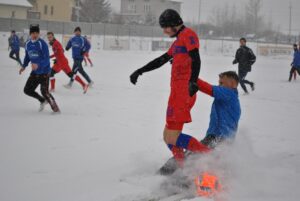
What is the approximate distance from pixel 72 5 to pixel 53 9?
3401 millimetres

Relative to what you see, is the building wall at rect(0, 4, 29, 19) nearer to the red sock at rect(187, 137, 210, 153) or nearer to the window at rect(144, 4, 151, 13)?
the window at rect(144, 4, 151, 13)

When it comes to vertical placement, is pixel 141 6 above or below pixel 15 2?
above

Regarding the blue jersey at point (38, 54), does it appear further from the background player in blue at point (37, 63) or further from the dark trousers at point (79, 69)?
the dark trousers at point (79, 69)

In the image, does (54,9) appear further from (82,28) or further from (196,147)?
(196,147)

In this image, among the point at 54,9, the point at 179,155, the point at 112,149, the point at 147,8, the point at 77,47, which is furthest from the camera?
the point at 147,8

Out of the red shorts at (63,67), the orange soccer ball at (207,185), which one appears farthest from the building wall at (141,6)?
the orange soccer ball at (207,185)

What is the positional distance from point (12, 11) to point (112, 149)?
5372cm

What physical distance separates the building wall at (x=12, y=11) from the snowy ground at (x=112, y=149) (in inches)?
1848

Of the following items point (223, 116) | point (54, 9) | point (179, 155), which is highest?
point (54, 9)

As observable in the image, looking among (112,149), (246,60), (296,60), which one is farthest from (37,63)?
(296,60)

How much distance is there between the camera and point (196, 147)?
482 centimetres

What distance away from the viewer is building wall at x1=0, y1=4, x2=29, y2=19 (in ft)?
182

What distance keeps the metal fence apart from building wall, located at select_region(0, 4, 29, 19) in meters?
10.7

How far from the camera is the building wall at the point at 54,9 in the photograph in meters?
68.3
